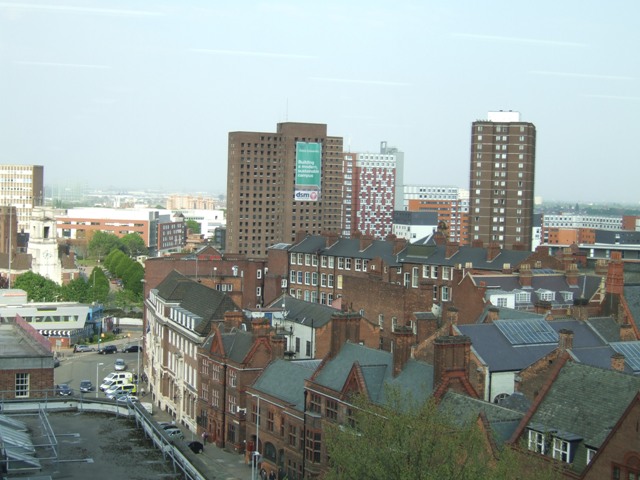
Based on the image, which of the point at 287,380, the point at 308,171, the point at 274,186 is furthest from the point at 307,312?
the point at 308,171

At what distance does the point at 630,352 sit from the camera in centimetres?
5216

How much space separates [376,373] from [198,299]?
2995cm

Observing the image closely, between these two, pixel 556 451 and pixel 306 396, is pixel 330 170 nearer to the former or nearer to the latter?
pixel 306 396

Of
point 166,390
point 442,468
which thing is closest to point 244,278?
point 166,390

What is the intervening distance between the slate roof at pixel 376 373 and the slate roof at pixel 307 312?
1694 centimetres

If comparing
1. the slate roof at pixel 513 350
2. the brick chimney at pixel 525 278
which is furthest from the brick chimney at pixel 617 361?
the brick chimney at pixel 525 278

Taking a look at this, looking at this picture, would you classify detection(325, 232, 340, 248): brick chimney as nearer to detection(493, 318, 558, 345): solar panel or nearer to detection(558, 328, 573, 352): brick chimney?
detection(493, 318, 558, 345): solar panel

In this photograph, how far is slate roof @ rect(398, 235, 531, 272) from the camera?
86375mm

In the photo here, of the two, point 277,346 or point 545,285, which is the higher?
point 545,285

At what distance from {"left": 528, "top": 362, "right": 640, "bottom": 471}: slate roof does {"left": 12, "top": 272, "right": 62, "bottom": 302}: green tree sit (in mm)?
102214

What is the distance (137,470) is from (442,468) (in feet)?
33.1

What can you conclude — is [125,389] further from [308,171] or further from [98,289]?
→ [308,171]

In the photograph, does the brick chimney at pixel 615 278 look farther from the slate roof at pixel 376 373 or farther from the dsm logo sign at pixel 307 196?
the dsm logo sign at pixel 307 196

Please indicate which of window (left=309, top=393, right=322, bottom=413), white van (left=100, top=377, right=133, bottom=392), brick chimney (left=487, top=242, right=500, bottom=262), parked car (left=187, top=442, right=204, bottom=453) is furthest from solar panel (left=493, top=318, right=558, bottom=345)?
white van (left=100, top=377, right=133, bottom=392)
